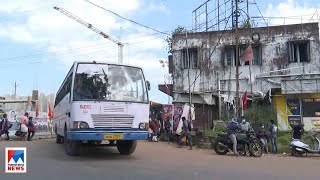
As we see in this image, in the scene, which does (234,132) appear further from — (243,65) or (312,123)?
(243,65)

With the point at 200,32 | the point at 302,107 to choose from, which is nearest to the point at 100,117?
the point at 302,107

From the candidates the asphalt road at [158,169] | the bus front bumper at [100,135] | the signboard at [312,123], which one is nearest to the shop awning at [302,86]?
the signboard at [312,123]

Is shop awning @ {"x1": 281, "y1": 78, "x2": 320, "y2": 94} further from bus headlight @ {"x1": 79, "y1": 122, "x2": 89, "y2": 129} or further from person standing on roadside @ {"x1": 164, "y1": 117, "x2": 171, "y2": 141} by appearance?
bus headlight @ {"x1": 79, "y1": 122, "x2": 89, "y2": 129}

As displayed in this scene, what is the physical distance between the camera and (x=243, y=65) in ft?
95.0

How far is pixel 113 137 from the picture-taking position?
12.6 meters

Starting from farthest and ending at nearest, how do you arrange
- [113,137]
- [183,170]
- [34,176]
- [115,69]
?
1. [115,69]
2. [113,137]
3. [183,170]
4. [34,176]

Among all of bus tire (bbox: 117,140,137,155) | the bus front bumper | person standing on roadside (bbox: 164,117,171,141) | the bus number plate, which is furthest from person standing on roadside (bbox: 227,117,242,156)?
person standing on roadside (bbox: 164,117,171,141)

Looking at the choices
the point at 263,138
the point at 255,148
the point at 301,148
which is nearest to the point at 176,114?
the point at 263,138

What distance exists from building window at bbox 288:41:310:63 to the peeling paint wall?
26 centimetres

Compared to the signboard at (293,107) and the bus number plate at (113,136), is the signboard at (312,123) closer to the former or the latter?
the signboard at (293,107)

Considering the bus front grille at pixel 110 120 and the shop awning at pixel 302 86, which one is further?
the shop awning at pixel 302 86

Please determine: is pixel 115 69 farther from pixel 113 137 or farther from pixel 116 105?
pixel 113 137

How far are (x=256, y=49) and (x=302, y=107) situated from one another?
608cm

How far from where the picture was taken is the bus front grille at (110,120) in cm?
1264
